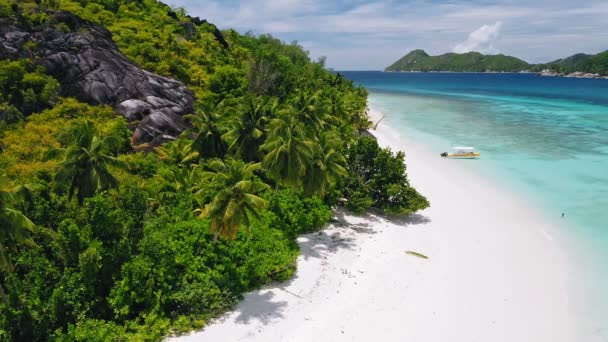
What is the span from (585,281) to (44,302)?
3583 centimetres

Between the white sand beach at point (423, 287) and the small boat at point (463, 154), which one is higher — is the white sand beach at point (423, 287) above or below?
below

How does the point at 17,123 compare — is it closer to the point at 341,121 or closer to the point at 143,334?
the point at 143,334

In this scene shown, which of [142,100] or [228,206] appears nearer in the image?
[228,206]

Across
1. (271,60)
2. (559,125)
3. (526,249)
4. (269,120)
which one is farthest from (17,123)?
(559,125)

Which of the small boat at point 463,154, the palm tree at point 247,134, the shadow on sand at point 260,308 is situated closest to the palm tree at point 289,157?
the palm tree at point 247,134

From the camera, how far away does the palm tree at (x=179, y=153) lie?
3801 cm

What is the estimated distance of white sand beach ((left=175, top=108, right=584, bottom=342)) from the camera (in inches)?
872

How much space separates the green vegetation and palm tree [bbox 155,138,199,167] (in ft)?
0.56

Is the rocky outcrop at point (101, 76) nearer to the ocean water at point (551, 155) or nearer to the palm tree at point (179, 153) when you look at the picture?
the palm tree at point (179, 153)

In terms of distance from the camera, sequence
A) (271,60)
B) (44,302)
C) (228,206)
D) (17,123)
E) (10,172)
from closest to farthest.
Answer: (44,302) < (228,206) < (10,172) < (17,123) < (271,60)

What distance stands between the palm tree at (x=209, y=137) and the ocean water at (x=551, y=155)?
32321 mm

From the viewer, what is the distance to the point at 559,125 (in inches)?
3716

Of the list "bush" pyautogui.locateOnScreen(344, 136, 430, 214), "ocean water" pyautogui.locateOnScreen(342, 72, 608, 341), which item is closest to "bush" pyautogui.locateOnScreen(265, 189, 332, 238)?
"bush" pyautogui.locateOnScreen(344, 136, 430, 214)

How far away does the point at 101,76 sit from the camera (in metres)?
49.3
